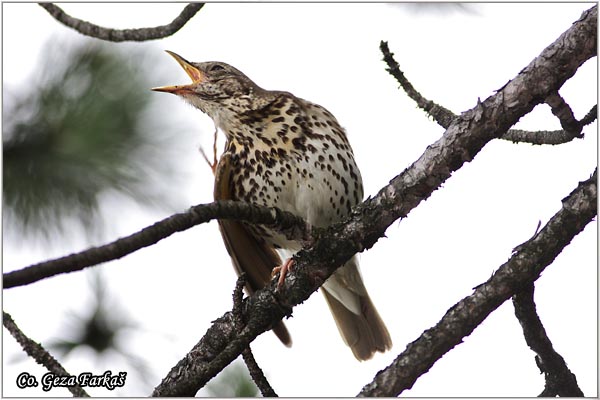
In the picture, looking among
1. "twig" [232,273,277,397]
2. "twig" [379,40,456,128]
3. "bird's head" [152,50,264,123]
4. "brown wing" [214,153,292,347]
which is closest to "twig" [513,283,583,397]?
"twig" [379,40,456,128]

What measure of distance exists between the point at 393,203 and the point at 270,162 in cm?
118

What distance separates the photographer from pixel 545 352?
3158 millimetres

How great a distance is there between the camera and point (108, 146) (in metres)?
3.12

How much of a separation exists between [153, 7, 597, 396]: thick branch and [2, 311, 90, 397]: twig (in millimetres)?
339

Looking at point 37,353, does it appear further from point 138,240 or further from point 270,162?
point 270,162

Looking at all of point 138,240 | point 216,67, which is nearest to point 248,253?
point 216,67

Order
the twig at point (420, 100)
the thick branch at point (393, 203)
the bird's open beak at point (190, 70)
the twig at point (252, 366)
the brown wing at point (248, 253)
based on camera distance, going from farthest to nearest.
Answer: the bird's open beak at point (190, 70), the brown wing at point (248, 253), the twig at point (420, 100), the twig at point (252, 366), the thick branch at point (393, 203)

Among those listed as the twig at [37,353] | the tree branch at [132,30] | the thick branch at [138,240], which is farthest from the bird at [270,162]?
the twig at [37,353]

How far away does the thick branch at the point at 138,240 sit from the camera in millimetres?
2029

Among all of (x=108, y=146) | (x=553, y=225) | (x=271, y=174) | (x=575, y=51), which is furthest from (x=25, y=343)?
(x=575, y=51)

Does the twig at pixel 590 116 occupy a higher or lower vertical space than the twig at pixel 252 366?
higher

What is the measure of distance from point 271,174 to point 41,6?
4.50ft

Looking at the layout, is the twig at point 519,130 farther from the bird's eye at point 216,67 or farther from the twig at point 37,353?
the twig at point 37,353

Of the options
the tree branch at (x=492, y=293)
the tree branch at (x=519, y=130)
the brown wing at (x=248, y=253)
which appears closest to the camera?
the tree branch at (x=492, y=293)
